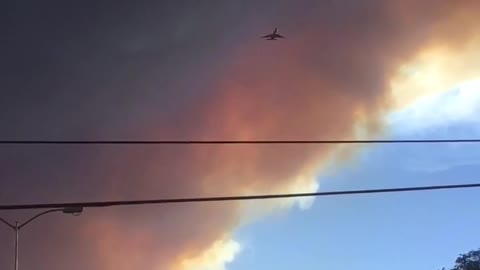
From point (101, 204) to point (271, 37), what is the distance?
27.4m

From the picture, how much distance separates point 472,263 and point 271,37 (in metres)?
34.3

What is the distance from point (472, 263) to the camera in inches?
2534

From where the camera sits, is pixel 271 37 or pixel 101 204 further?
pixel 271 37

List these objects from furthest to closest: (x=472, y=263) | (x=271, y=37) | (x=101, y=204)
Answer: (x=472, y=263) → (x=271, y=37) → (x=101, y=204)

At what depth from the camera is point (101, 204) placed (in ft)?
38.9

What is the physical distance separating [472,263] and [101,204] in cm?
5709

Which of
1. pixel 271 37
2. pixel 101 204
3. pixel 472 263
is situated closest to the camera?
pixel 101 204

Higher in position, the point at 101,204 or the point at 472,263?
the point at 472,263

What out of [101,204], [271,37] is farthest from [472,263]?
[101,204]

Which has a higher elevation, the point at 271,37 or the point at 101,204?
the point at 271,37

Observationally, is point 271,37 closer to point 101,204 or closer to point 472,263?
point 101,204

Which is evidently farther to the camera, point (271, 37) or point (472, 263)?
point (472, 263)

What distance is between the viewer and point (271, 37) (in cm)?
3841
